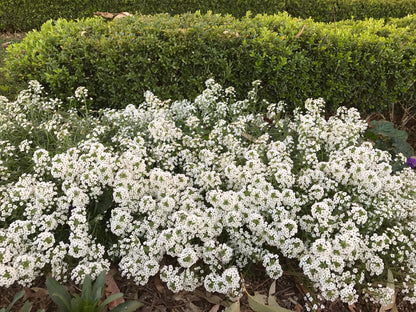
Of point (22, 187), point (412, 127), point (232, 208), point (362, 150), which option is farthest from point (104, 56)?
point (412, 127)

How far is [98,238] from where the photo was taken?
9.92ft

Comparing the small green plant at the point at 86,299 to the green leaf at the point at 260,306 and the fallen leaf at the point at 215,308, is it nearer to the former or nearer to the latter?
the fallen leaf at the point at 215,308

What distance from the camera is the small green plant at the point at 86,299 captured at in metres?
2.36

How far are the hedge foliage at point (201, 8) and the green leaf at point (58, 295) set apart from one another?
6313 mm

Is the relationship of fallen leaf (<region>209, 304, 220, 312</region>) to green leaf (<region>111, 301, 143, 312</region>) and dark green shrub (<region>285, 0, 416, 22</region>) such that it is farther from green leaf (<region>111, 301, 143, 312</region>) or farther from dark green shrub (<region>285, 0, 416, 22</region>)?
dark green shrub (<region>285, 0, 416, 22</region>)

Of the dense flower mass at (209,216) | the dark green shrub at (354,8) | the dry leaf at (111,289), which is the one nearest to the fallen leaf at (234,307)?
the dense flower mass at (209,216)

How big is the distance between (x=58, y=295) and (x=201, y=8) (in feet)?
21.6

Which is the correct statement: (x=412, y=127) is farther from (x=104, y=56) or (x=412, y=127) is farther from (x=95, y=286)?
(x=95, y=286)

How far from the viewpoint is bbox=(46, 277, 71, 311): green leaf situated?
7.79ft

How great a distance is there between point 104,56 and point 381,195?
353 centimetres

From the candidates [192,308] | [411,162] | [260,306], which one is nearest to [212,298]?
[192,308]

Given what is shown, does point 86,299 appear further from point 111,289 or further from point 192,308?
point 192,308

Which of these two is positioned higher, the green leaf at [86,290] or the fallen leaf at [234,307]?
the green leaf at [86,290]

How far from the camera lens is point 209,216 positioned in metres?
2.75
